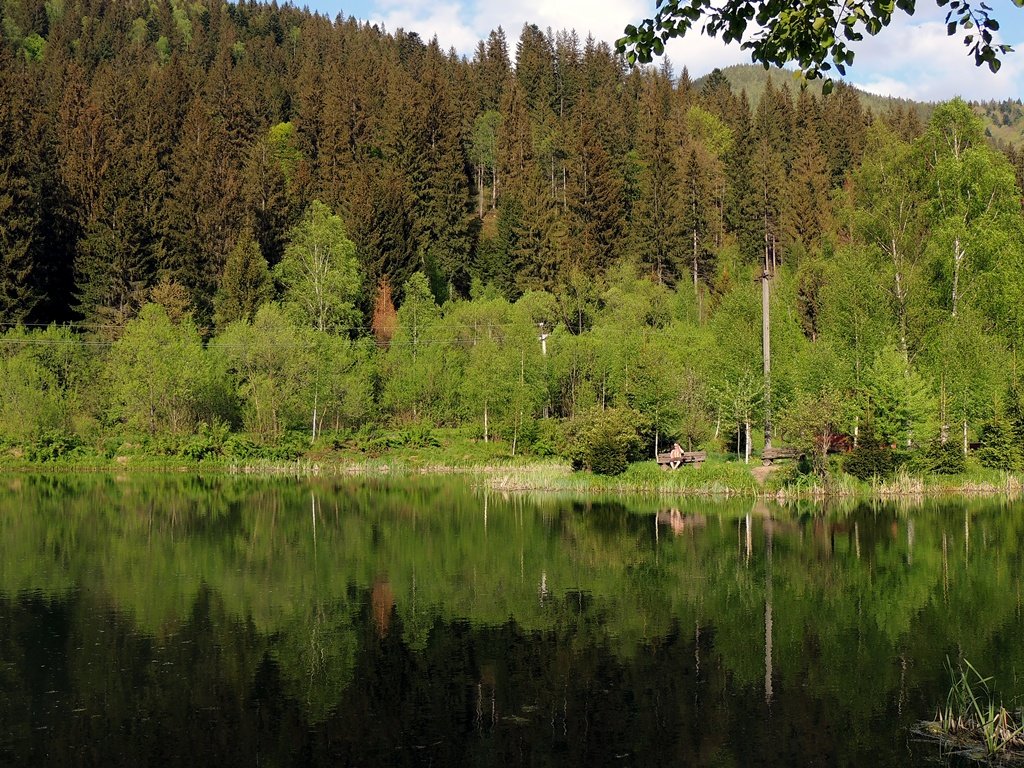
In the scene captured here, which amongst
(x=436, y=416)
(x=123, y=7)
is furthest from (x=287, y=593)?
(x=123, y=7)

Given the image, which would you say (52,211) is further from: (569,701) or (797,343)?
(569,701)

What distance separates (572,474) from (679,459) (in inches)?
213

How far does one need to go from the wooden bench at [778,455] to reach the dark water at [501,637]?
27.1ft

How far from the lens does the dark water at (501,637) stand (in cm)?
1562

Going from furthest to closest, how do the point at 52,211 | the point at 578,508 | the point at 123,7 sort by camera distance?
the point at 123,7 < the point at 52,211 < the point at 578,508

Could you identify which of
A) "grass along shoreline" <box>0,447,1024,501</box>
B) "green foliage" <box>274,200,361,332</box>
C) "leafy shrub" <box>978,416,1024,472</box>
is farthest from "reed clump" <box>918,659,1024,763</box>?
"green foliage" <box>274,200,361,332</box>

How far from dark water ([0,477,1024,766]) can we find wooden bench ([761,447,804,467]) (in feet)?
27.1

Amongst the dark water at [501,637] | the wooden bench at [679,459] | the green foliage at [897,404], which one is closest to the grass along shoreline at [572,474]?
the wooden bench at [679,459]

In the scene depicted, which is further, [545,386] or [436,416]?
[436,416]

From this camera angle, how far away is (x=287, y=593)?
88.1 ft

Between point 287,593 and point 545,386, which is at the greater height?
point 545,386

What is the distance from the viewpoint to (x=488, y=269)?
3910 inches

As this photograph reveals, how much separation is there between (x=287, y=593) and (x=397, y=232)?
6636cm

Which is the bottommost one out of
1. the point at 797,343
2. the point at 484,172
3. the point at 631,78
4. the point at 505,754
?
the point at 505,754
